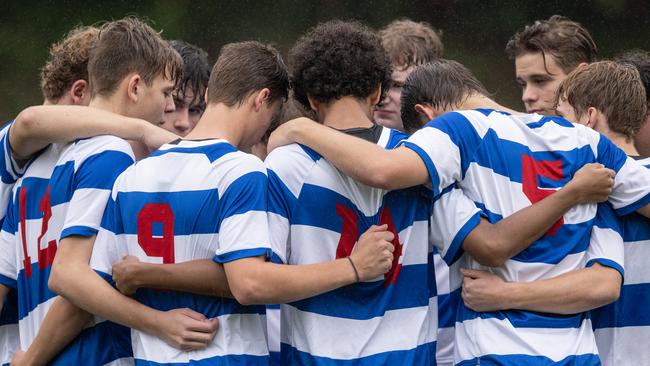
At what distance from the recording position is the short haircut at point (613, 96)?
3.38 meters

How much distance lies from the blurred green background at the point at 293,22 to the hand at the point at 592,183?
4.71 m

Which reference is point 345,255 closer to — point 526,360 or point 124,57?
point 526,360

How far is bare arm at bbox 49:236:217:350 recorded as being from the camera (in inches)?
115

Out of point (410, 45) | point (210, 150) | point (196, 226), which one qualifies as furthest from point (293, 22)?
point (196, 226)

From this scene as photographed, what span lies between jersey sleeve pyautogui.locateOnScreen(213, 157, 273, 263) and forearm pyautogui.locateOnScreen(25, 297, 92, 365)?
0.50 meters

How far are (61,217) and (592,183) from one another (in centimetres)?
160

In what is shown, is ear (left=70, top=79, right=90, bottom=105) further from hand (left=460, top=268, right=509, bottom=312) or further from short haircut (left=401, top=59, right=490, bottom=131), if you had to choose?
hand (left=460, top=268, right=509, bottom=312)

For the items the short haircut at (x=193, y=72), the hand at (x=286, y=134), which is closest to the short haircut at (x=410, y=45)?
the short haircut at (x=193, y=72)

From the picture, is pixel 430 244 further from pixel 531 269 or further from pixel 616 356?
pixel 616 356

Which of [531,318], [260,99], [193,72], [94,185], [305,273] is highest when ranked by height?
[193,72]

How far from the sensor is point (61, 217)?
10.6 ft

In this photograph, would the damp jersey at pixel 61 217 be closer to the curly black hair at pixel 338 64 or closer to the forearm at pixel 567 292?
the curly black hair at pixel 338 64

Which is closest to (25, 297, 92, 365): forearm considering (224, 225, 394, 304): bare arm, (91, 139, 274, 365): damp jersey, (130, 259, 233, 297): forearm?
(91, 139, 274, 365): damp jersey

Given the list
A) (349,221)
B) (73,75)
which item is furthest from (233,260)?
(73,75)
